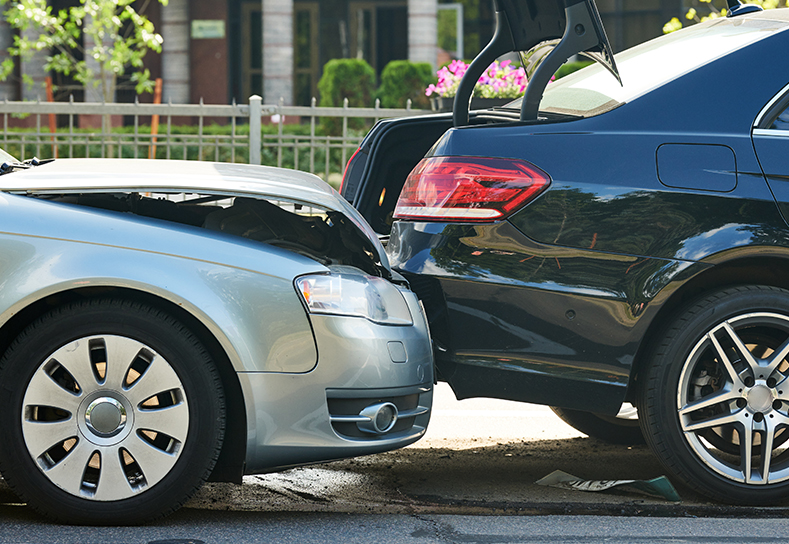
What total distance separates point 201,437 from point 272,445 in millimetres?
225

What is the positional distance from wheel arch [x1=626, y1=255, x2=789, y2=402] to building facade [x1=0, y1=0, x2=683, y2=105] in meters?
15.9

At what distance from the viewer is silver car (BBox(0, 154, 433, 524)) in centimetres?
304

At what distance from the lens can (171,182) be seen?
3.28 m

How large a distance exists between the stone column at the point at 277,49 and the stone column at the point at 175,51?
205 cm

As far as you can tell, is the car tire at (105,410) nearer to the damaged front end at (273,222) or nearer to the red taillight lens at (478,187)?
the damaged front end at (273,222)

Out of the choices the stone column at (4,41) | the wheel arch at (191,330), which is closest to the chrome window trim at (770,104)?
the wheel arch at (191,330)

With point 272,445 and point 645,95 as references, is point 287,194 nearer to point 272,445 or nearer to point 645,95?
point 272,445

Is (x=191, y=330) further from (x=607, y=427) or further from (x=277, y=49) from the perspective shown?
(x=277, y=49)

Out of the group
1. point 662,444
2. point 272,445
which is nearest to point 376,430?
point 272,445

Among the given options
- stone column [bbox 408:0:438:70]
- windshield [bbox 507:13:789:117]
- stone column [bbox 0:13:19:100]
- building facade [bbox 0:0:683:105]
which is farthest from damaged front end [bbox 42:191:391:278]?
stone column [bbox 0:13:19:100]

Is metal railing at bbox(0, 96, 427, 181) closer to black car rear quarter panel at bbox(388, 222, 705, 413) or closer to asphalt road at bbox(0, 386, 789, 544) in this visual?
asphalt road at bbox(0, 386, 789, 544)

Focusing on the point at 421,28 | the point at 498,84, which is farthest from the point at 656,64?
the point at 421,28

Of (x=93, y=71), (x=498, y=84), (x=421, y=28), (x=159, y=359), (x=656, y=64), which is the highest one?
(x=421, y=28)

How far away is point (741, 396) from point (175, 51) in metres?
17.6
